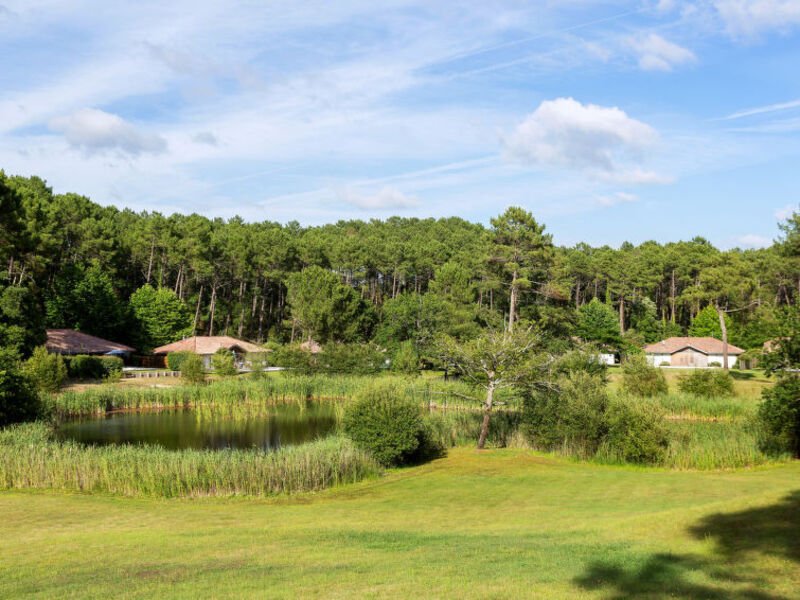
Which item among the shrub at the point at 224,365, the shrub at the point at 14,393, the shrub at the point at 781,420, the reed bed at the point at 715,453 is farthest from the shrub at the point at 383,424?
the shrub at the point at 224,365

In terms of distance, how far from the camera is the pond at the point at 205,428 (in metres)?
27.9

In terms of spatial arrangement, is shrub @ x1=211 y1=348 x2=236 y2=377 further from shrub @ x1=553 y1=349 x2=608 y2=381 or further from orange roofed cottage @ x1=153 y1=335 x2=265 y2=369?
shrub @ x1=553 y1=349 x2=608 y2=381

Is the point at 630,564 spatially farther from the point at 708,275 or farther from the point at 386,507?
the point at 708,275

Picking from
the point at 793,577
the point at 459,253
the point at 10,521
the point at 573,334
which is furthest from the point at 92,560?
the point at 459,253

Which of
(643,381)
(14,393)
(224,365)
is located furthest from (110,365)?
(643,381)

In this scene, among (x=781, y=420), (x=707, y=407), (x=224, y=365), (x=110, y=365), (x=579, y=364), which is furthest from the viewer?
(x=224, y=365)

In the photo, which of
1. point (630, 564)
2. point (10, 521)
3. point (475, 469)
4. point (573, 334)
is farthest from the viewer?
point (573, 334)

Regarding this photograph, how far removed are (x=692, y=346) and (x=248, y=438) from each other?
5459cm

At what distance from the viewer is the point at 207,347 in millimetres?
59062

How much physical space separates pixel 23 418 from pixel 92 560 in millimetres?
19432

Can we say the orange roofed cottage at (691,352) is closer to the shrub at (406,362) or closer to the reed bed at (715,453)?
the shrub at (406,362)

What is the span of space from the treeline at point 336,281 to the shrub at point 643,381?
7.51m

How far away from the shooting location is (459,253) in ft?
280

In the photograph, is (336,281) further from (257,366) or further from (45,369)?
(45,369)
